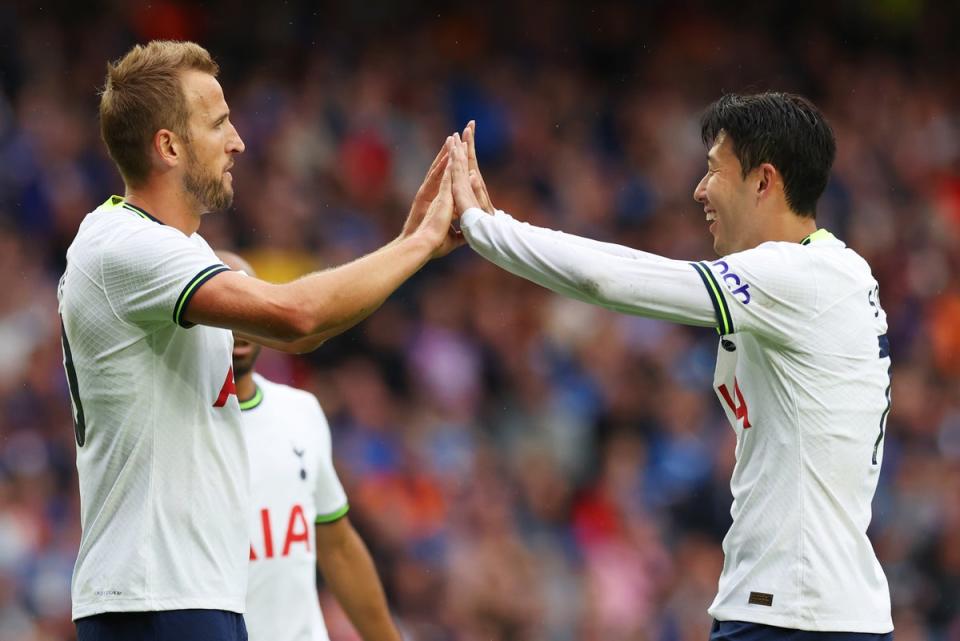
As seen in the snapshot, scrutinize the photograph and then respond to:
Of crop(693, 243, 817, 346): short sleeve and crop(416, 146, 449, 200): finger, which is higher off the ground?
crop(416, 146, 449, 200): finger

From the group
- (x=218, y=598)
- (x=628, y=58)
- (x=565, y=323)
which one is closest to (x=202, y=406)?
(x=218, y=598)

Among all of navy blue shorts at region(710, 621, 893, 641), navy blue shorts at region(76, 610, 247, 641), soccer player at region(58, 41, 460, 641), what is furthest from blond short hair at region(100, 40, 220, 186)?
navy blue shorts at region(710, 621, 893, 641)

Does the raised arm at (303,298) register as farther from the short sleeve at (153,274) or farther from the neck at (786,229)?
the neck at (786,229)

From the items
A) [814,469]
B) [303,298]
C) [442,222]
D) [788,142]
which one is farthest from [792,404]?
[303,298]

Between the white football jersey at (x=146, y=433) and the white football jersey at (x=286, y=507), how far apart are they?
5.03 feet

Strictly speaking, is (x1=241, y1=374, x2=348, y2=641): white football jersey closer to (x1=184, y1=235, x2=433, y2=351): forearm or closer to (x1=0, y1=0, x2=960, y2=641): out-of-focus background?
(x1=184, y1=235, x2=433, y2=351): forearm

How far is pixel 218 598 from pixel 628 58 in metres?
11.5

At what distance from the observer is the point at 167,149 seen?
14.2ft

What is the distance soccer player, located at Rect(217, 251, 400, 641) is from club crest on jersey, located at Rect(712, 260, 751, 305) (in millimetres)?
2104

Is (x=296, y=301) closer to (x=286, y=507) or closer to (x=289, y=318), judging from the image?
(x=289, y=318)

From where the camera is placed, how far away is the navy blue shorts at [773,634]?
14.0ft

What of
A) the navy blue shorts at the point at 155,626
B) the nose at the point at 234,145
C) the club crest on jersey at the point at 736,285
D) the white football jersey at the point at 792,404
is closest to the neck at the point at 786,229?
the white football jersey at the point at 792,404

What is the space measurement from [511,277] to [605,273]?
772 centimetres

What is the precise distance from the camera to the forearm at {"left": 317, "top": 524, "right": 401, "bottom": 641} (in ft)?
19.4
